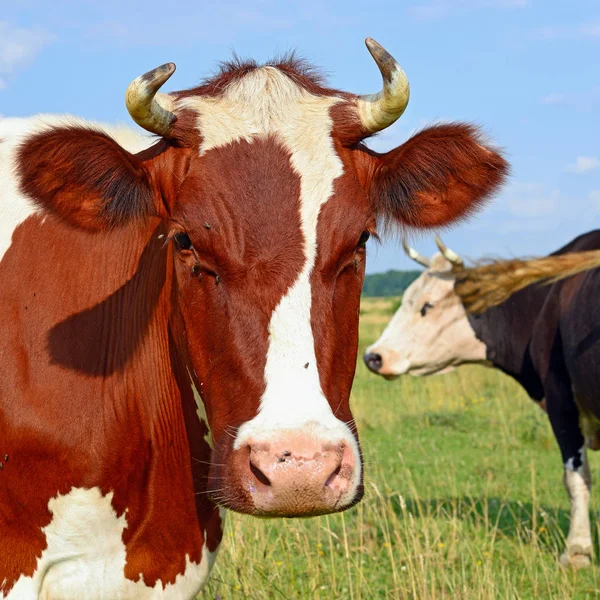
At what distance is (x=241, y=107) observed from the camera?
3303 millimetres

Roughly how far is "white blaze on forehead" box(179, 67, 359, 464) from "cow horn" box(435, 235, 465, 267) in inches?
256

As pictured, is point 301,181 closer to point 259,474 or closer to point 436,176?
point 436,176

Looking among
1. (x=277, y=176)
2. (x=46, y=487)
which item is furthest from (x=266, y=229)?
(x=46, y=487)

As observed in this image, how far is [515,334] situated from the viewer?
912 cm

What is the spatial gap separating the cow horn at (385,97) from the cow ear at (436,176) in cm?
20

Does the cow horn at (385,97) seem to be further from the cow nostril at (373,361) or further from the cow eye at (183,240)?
the cow nostril at (373,361)

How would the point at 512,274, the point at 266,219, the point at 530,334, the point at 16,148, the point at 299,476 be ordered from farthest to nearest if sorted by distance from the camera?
the point at 530,334 < the point at 512,274 < the point at 16,148 < the point at 266,219 < the point at 299,476

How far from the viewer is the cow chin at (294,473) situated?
2.60m

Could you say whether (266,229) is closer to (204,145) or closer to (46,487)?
(204,145)

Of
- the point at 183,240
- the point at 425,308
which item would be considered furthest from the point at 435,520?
the point at 183,240

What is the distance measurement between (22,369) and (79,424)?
298mm

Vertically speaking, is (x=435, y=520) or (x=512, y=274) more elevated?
(x=512, y=274)

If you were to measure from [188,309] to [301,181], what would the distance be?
0.59m

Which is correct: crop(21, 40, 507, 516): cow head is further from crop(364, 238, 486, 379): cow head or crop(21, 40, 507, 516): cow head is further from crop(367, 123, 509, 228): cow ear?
crop(364, 238, 486, 379): cow head
